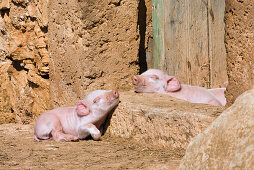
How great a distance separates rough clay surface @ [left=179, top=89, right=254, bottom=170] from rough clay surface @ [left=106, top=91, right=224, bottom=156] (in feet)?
4.26

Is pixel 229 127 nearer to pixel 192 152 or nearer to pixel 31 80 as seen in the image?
pixel 192 152

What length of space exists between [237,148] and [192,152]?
11.9 inches

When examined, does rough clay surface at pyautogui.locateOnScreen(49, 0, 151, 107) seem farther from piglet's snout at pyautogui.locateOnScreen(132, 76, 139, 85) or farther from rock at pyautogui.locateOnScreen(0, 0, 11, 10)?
rock at pyautogui.locateOnScreen(0, 0, 11, 10)

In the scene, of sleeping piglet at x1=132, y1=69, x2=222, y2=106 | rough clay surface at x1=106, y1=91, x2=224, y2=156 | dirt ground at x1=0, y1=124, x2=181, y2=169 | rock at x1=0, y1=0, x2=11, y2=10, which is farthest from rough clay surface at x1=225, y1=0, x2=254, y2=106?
rock at x1=0, y1=0, x2=11, y2=10

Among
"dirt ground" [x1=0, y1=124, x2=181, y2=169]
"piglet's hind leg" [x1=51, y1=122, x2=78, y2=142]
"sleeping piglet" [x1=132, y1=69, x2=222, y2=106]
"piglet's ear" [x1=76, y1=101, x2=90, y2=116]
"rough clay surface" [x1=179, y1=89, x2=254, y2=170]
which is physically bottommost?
"piglet's hind leg" [x1=51, y1=122, x2=78, y2=142]

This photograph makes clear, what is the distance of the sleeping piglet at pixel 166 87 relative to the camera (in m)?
5.41

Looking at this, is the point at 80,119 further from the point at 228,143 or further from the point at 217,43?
the point at 228,143

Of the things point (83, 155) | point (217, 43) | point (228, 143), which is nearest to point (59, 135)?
point (83, 155)

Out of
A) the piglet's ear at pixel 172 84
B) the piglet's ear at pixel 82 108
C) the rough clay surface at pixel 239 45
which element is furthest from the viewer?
the piglet's ear at pixel 172 84

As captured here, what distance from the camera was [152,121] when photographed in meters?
4.41

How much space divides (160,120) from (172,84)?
130 centimetres

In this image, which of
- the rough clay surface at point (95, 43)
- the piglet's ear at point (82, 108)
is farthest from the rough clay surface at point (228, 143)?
the rough clay surface at point (95, 43)

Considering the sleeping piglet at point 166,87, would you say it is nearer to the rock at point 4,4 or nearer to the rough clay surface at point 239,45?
the rough clay surface at point 239,45

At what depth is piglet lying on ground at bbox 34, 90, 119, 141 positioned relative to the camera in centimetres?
511
